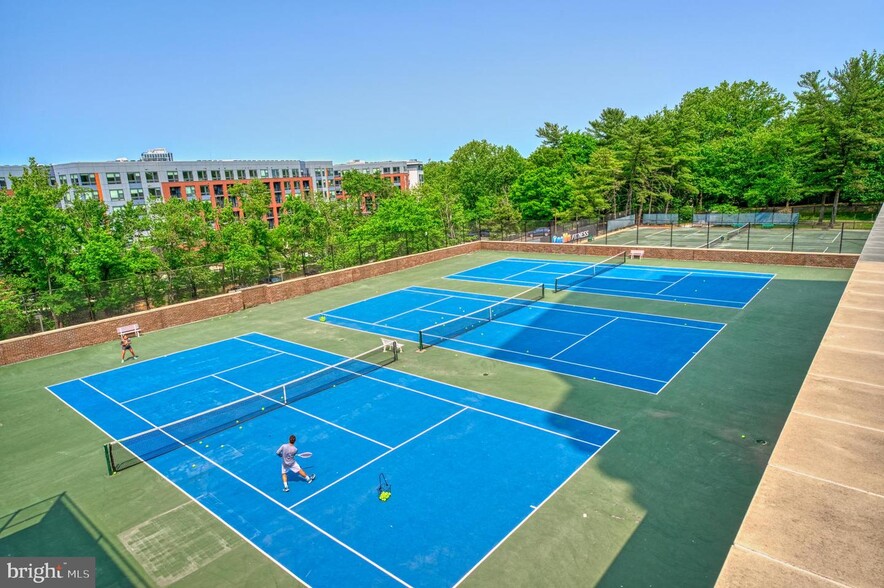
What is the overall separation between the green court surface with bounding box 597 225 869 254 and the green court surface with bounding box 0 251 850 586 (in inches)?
927

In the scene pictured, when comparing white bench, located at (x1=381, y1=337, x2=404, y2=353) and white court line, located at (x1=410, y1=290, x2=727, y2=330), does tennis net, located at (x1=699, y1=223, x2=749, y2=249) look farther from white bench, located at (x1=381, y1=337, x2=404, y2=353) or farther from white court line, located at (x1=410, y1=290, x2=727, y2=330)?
white bench, located at (x1=381, y1=337, x2=404, y2=353)

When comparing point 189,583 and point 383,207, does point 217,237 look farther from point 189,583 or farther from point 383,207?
point 189,583

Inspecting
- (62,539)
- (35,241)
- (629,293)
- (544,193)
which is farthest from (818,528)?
(544,193)

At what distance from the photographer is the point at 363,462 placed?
1315cm

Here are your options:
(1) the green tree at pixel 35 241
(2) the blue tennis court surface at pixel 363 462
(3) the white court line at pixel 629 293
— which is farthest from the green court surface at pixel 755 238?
(1) the green tree at pixel 35 241

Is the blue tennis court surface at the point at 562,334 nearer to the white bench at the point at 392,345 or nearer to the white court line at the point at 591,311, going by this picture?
the white court line at the point at 591,311

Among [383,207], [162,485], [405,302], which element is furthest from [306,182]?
[162,485]

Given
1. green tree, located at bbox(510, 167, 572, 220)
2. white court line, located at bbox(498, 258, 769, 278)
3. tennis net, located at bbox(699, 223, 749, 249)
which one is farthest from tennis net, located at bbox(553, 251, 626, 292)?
green tree, located at bbox(510, 167, 572, 220)

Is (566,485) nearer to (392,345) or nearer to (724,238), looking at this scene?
(392,345)

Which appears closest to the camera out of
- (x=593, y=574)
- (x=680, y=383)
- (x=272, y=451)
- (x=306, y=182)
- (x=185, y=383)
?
(x=593, y=574)

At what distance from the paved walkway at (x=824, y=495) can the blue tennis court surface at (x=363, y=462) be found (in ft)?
18.7

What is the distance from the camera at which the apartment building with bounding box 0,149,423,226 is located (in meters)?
87.7

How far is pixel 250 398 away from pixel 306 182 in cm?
10915

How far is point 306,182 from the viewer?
120 m
